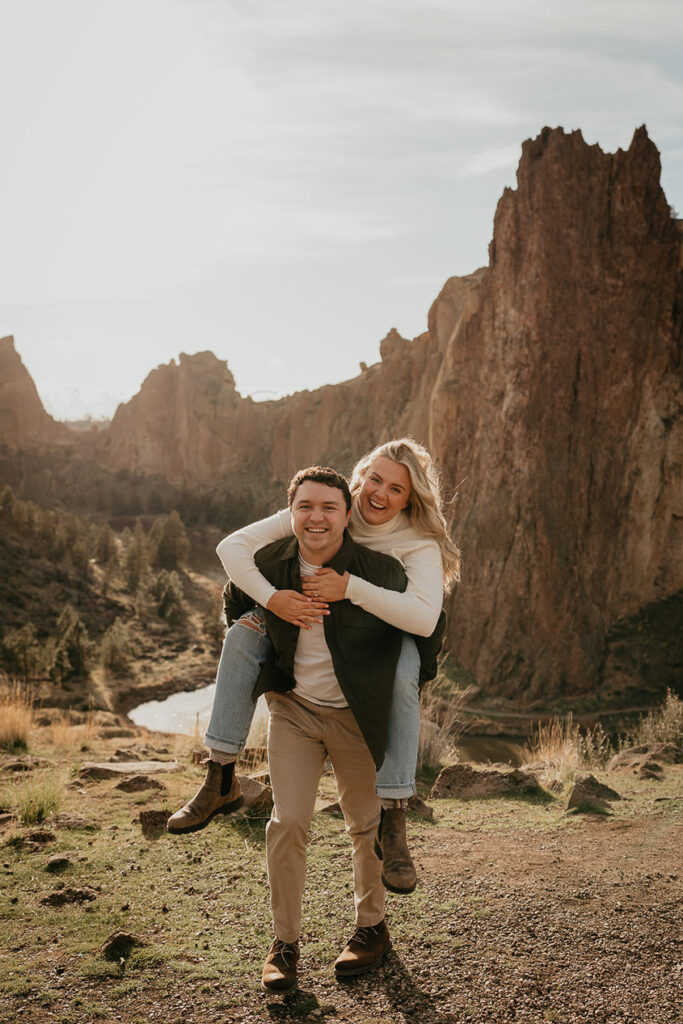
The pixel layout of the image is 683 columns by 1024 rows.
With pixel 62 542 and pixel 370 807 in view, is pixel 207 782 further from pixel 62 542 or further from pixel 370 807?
pixel 62 542

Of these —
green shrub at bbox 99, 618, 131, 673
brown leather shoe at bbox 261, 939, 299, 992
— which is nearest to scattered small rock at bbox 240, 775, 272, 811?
brown leather shoe at bbox 261, 939, 299, 992

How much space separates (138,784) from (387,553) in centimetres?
394

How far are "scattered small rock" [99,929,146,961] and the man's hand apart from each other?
1680 mm

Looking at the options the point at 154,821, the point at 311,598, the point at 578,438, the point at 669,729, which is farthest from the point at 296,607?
the point at 578,438

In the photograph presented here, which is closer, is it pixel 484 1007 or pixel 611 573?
pixel 484 1007

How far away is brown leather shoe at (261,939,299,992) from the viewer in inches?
113

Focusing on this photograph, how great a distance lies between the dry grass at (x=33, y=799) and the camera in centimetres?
512

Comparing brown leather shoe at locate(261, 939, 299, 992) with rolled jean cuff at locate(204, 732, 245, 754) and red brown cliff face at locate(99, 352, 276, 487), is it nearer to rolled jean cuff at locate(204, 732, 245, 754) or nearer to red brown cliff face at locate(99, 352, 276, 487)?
rolled jean cuff at locate(204, 732, 245, 754)

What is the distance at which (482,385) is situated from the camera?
26281mm

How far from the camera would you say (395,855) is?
279 centimetres

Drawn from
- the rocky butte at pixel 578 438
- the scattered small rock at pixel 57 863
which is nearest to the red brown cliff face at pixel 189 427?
the rocky butte at pixel 578 438

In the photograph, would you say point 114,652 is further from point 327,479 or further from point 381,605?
point 381,605

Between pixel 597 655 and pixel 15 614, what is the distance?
17.5m

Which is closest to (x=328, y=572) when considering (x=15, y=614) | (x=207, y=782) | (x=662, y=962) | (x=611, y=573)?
(x=207, y=782)
